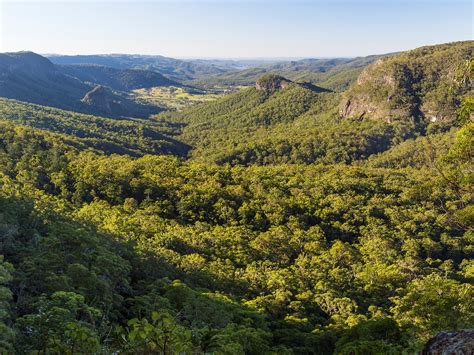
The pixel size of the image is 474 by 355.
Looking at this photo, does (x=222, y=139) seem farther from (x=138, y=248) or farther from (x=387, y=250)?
(x=138, y=248)

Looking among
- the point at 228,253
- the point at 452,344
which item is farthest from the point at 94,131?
the point at 452,344

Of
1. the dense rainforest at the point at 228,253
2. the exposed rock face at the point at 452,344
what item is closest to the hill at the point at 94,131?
the dense rainforest at the point at 228,253

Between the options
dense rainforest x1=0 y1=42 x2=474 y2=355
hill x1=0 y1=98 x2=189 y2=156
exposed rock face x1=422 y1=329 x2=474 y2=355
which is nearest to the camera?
exposed rock face x1=422 y1=329 x2=474 y2=355

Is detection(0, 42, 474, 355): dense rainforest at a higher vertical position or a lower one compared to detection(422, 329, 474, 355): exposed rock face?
lower

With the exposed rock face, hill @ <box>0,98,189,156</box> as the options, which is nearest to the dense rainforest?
the exposed rock face

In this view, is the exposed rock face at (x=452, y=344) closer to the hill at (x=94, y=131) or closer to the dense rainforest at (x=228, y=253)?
the dense rainforest at (x=228, y=253)

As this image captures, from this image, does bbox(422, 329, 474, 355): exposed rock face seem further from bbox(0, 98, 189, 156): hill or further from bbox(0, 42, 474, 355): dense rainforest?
bbox(0, 98, 189, 156): hill

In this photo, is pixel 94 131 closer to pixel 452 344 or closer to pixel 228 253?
pixel 228 253
